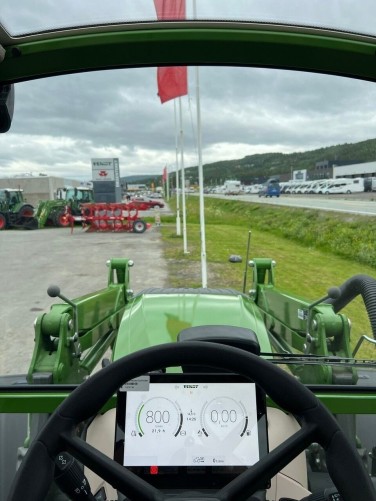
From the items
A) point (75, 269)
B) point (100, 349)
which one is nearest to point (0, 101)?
point (100, 349)

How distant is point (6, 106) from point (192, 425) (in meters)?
1.08

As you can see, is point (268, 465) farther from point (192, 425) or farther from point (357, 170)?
point (357, 170)

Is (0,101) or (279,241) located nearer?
(0,101)

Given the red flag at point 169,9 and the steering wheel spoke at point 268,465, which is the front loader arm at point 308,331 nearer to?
the steering wheel spoke at point 268,465

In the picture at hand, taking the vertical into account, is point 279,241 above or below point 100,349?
above

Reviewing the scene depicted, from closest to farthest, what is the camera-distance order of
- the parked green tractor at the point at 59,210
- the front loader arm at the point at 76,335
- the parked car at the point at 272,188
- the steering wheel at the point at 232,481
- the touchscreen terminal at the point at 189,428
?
the steering wheel at the point at 232,481 → the touchscreen terminal at the point at 189,428 → the front loader arm at the point at 76,335 → the parked car at the point at 272,188 → the parked green tractor at the point at 59,210

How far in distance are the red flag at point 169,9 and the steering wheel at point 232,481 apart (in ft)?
3.03

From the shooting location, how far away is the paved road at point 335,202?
1.80m

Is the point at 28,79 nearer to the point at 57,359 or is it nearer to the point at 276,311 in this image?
the point at 57,359

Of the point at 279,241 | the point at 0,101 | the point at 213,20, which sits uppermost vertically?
the point at 213,20

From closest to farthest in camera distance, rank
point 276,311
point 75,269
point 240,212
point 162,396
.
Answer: point 162,396
point 276,311
point 240,212
point 75,269

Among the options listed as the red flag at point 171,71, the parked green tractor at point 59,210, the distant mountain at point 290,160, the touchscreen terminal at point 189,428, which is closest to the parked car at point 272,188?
the distant mountain at point 290,160

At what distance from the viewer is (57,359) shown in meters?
2.08

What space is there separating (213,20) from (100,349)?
202cm
